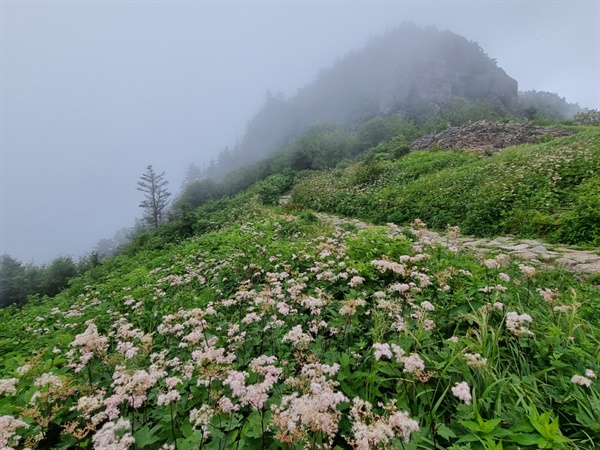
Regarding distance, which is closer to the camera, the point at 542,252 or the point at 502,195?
the point at 542,252

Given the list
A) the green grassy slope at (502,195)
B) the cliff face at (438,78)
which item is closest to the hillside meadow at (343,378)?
the green grassy slope at (502,195)

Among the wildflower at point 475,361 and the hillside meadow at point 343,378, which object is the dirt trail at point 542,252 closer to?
the hillside meadow at point 343,378

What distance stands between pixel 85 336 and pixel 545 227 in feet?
33.8

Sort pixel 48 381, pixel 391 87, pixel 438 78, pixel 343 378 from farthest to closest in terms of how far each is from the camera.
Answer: pixel 391 87 < pixel 438 78 < pixel 343 378 < pixel 48 381

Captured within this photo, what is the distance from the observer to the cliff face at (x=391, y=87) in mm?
76812

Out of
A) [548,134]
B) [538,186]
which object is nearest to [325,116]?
[548,134]

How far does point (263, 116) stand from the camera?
332 ft

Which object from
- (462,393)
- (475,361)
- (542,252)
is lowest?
(542,252)

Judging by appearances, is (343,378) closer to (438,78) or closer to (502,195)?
(502,195)

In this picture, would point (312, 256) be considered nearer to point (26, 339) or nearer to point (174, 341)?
point (174, 341)

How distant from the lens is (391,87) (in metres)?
82.1

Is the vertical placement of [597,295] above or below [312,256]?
below

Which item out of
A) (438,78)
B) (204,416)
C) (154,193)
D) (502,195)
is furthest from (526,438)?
(438,78)

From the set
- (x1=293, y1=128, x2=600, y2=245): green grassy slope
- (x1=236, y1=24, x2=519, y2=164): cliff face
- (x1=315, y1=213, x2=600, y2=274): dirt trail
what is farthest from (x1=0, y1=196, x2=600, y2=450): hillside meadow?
(x1=236, y1=24, x2=519, y2=164): cliff face
